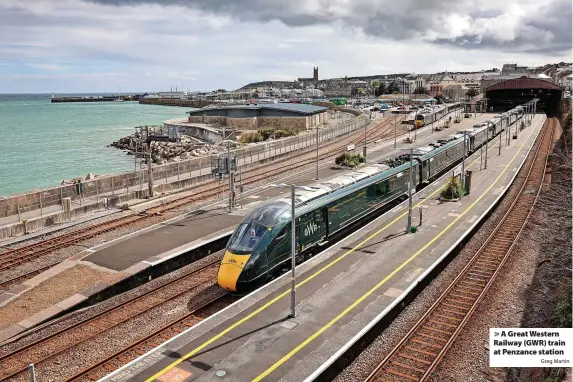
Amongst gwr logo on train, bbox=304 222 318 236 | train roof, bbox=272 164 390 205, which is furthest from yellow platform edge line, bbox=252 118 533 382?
train roof, bbox=272 164 390 205

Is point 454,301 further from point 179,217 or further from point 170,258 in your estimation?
point 179,217

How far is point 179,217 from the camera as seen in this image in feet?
103

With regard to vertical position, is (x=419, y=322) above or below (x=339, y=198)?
below

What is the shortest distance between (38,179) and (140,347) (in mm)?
54343

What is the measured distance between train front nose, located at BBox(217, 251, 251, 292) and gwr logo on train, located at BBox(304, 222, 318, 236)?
12.6 feet

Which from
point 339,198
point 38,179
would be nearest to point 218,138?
point 38,179

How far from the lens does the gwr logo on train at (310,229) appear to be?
22453 mm

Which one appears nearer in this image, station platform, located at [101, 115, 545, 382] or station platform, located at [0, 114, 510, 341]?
station platform, located at [101, 115, 545, 382]

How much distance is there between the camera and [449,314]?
1856 cm

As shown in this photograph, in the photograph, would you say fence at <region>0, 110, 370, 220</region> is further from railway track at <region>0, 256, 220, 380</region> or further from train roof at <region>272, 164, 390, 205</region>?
railway track at <region>0, 256, 220, 380</region>

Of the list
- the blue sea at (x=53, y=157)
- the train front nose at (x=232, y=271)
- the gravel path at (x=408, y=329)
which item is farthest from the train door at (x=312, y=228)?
the blue sea at (x=53, y=157)

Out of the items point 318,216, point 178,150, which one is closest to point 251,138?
point 178,150

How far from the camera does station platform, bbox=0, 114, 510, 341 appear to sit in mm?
19500

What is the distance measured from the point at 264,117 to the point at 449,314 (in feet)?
262
